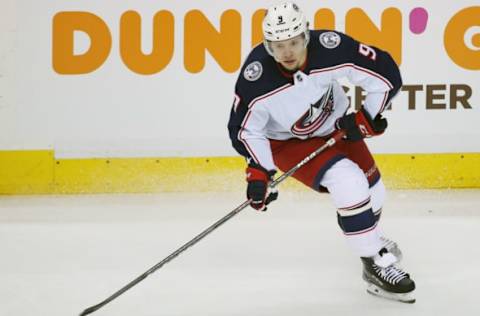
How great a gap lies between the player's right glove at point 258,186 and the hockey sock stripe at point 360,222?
269mm

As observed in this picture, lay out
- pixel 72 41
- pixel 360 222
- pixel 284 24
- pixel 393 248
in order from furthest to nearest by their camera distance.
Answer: pixel 72 41
pixel 393 248
pixel 360 222
pixel 284 24

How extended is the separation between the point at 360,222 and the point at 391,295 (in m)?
0.26

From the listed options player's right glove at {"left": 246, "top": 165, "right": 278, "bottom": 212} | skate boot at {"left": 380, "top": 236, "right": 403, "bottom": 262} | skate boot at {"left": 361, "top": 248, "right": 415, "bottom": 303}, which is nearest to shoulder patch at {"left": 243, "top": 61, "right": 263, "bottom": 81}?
player's right glove at {"left": 246, "top": 165, "right": 278, "bottom": 212}

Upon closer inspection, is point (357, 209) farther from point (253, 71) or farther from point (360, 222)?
point (253, 71)

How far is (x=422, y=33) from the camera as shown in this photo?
444cm

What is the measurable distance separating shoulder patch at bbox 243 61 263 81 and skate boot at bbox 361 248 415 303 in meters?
0.71

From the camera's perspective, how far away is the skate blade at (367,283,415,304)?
2441 mm

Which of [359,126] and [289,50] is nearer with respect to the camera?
[289,50]

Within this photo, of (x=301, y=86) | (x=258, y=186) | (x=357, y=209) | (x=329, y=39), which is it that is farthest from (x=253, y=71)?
(x=357, y=209)

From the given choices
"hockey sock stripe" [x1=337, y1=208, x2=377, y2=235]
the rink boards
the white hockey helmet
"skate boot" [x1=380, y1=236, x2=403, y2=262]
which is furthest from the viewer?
the rink boards

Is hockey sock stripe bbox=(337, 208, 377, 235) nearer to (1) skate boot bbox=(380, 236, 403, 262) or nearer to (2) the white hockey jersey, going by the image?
(2) the white hockey jersey

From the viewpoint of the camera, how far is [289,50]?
7.87ft

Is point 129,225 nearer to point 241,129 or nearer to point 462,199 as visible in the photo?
point 241,129

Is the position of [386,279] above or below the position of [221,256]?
above
